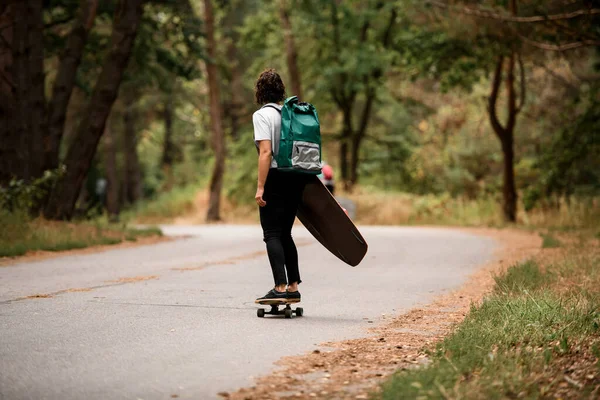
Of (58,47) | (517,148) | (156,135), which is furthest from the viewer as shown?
(156,135)

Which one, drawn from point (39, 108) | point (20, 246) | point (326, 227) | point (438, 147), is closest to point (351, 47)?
point (438, 147)

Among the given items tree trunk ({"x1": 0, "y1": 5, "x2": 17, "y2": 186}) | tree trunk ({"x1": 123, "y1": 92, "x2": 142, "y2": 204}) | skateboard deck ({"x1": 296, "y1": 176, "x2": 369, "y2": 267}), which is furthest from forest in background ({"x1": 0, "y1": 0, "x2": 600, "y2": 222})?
skateboard deck ({"x1": 296, "y1": 176, "x2": 369, "y2": 267})

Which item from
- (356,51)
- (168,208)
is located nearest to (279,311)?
(356,51)

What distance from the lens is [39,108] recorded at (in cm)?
Answer: 2130

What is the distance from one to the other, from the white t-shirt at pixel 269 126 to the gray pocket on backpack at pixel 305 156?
196 millimetres

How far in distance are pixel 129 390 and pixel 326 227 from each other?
3.93 meters

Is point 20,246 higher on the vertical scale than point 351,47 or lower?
lower

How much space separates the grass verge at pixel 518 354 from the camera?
18.1 ft

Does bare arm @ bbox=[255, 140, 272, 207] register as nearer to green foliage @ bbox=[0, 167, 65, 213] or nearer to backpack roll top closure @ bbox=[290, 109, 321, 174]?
backpack roll top closure @ bbox=[290, 109, 321, 174]

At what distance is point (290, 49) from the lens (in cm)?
3962

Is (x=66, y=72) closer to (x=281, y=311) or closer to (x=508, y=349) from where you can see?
(x=281, y=311)

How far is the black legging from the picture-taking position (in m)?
9.08

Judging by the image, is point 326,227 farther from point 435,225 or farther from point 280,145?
point 435,225

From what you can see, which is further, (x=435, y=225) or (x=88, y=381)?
(x=435, y=225)
